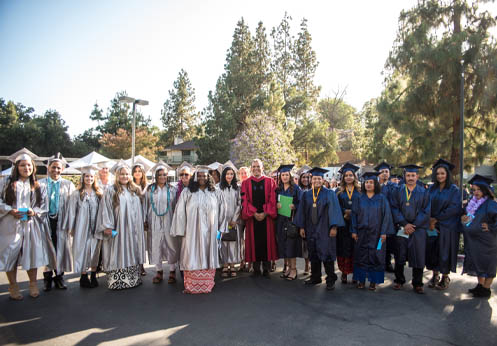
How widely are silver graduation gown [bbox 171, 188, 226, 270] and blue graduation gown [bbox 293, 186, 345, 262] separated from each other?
1670 millimetres

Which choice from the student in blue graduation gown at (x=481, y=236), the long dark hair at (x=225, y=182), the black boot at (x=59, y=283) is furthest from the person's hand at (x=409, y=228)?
the black boot at (x=59, y=283)

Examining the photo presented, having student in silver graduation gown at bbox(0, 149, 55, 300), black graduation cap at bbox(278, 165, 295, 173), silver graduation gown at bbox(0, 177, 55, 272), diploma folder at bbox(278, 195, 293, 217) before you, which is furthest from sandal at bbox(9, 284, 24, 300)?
black graduation cap at bbox(278, 165, 295, 173)

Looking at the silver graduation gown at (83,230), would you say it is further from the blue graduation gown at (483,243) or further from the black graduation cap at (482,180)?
the black graduation cap at (482,180)

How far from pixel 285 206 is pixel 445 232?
9.60ft

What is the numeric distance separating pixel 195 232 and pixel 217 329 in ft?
6.69

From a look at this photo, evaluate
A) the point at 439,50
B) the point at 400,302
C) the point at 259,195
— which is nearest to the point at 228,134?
the point at 439,50

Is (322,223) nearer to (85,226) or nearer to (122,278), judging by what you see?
(122,278)

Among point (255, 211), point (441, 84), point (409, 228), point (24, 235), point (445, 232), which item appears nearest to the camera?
point (24, 235)

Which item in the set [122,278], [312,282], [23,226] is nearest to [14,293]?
[23,226]

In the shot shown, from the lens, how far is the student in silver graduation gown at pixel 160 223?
6.72 metres

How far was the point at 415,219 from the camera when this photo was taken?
6.15 meters

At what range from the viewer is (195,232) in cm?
622

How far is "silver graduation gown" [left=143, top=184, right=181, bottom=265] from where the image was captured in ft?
22.1

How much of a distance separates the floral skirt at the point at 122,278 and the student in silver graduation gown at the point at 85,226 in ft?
1.25
